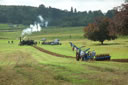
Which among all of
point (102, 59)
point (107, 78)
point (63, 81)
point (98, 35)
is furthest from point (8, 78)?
point (98, 35)

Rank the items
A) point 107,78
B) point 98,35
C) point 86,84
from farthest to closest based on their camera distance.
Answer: point 98,35, point 107,78, point 86,84

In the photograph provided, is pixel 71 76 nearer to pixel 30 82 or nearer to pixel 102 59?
pixel 30 82

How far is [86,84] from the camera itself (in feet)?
39.8

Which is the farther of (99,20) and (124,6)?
(99,20)

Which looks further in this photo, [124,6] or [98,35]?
[98,35]

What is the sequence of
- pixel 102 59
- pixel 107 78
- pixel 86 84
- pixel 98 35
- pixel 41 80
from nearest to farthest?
pixel 86 84 → pixel 41 80 → pixel 107 78 → pixel 102 59 → pixel 98 35

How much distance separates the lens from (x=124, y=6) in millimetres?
28844

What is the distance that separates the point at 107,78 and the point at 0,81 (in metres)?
7.47

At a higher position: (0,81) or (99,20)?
(99,20)

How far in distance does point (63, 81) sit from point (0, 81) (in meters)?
4.18

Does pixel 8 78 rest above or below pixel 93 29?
below

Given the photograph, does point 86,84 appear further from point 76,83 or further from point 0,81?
point 0,81

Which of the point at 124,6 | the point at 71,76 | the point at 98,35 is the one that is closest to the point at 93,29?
the point at 98,35

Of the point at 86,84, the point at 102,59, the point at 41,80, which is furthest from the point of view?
the point at 102,59
